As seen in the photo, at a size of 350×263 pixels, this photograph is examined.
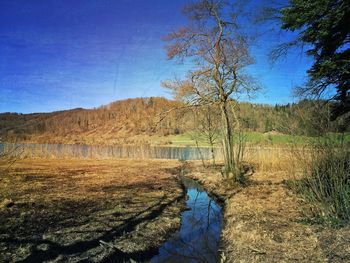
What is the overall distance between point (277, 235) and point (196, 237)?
2430mm

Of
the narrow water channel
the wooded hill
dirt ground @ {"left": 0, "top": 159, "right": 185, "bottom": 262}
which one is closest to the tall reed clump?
the wooded hill

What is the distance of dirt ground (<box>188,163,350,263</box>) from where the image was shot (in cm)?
473

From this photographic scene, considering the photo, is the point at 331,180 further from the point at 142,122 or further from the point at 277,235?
the point at 142,122

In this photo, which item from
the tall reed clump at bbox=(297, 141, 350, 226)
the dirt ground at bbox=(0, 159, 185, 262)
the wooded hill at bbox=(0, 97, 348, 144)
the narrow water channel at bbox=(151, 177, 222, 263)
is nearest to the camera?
the dirt ground at bbox=(0, 159, 185, 262)

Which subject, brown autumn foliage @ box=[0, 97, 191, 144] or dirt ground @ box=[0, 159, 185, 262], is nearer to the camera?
dirt ground @ box=[0, 159, 185, 262]

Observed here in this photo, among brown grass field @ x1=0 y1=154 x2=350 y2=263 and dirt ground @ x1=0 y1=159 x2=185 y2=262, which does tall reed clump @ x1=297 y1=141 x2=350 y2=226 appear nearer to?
brown grass field @ x1=0 y1=154 x2=350 y2=263

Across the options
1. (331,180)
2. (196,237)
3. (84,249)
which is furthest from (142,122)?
(331,180)

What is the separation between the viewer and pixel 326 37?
833cm

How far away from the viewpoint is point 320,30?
816 centimetres

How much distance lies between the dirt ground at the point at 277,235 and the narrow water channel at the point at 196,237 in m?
0.42

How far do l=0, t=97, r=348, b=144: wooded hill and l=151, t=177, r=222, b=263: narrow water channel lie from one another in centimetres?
350

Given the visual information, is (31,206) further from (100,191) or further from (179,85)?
(179,85)

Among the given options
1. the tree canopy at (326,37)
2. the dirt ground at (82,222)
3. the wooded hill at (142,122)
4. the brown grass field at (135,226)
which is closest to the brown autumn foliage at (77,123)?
the wooded hill at (142,122)

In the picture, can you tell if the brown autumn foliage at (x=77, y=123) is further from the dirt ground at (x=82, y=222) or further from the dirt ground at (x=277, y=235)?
the dirt ground at (x=277, y=235)
